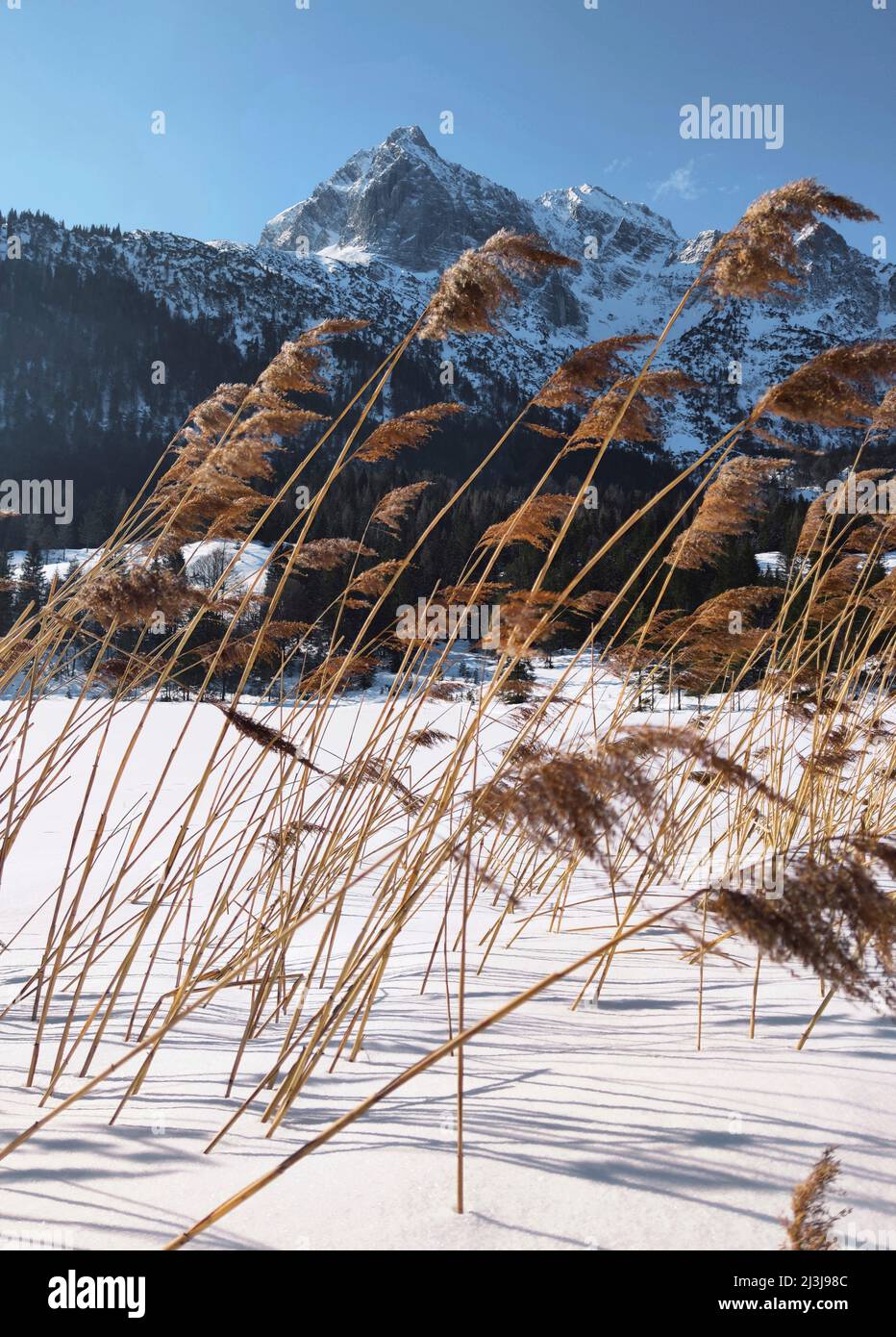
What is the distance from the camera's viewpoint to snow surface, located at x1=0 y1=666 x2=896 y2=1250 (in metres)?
1.08

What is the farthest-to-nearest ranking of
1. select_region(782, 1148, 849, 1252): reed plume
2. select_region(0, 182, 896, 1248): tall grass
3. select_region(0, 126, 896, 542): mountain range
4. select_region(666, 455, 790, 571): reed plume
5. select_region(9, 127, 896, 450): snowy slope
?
1. select_region(9, 127, 896, 450): snowy slope
2. select_region(0, 126, 896, 542): mountain range
3. select_region(666, 455, 790, 571): reed plume
4. select_region(0, 182, 896, 1248): tall grass
5. select_region(782, 1148, 849, 1252): reed plume

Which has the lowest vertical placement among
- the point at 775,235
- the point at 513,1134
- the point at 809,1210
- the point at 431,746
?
the point at 513,1134

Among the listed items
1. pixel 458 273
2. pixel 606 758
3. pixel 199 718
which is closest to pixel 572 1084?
pixel 606 758

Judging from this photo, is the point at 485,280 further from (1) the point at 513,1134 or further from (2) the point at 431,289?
(2) the point at 431,289

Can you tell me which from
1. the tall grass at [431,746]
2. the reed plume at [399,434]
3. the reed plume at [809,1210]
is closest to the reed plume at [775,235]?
the tall grass at [431,746]

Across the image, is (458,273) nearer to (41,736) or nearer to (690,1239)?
(690,1239)

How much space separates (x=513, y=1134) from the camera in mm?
1318

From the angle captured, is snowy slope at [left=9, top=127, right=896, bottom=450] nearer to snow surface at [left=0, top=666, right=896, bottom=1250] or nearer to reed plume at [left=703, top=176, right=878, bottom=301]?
reed plume at [left=703, top=176, right=878, bottom=301]

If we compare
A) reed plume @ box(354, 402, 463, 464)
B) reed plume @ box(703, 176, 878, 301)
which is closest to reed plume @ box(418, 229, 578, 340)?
reed plume @ box(354, 402, 463, 464)

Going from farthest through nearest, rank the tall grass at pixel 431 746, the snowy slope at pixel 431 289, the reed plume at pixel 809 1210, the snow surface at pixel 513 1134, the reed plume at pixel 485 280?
the snowy slope at pixel 431 289, the reed plume at pixel 485 280, the snow surface at pixel 513 1134, the tall grass at pixel 431 746, the reed plume at pixel 809 1210

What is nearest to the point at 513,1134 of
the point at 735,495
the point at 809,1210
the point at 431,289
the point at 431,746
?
the point at 809,1210

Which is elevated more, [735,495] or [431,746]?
[735,495]

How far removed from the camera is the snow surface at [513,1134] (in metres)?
1.08

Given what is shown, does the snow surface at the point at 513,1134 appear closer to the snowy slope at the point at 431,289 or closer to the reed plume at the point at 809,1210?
the reed plume at the point at 809,1210
